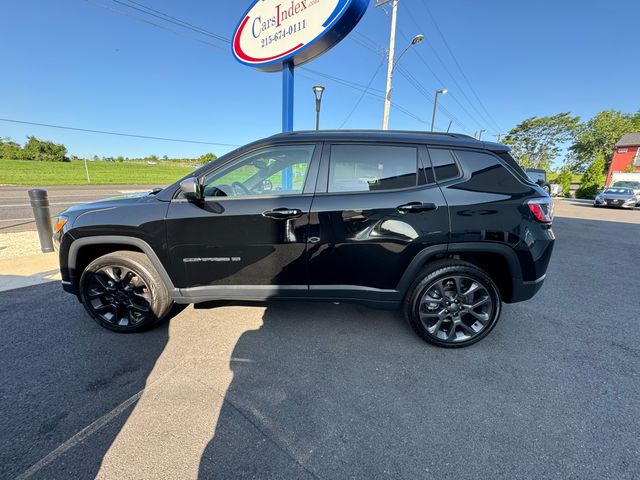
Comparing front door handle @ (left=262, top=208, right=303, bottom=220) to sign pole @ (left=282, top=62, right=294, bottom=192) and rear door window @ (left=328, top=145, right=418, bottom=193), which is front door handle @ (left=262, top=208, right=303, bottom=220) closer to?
rear door window @ (left=328, top=145, right=418, bottom=193)

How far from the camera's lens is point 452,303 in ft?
8.55

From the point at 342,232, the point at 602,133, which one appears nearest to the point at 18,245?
the point at 342,232

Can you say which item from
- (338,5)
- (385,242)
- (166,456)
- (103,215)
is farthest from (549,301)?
(338,5)

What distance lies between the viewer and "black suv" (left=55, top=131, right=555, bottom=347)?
241 cm

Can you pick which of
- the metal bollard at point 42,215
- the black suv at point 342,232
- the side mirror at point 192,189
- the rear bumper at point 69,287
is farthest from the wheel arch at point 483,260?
the metal bollard at point 42,215

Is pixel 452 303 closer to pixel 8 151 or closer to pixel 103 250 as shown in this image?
pixel 103 250

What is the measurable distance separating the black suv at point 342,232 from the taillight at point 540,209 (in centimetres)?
1

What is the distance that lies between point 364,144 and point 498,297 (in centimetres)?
185

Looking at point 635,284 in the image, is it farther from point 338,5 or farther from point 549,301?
point 338,5

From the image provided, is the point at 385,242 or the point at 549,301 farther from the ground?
the point at 385,242

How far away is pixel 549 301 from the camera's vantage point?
3.65 metres

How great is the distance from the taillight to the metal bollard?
7.20 meters

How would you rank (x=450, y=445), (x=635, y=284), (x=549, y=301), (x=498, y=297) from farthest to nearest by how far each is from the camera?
(x=635, y=284) < (x=549, y=301) < (x=498, y=297) < (x=450, y=445)

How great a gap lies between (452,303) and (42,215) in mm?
6882
